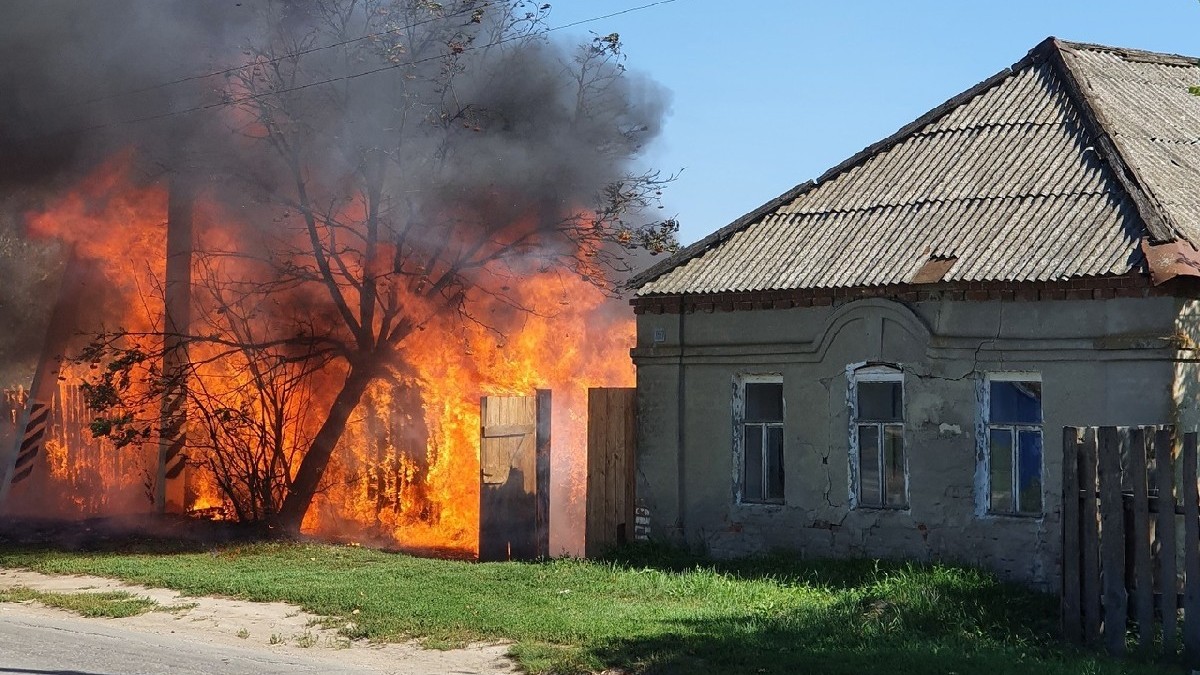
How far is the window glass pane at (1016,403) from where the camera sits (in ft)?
40.7

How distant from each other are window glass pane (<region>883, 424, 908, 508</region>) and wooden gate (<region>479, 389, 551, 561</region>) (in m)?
4.49

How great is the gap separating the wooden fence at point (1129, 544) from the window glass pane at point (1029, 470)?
6.52ft

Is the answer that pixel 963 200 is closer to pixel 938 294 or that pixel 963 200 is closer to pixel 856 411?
pixel 938 294

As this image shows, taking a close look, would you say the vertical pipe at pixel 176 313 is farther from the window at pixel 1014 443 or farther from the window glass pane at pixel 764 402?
the window at pixel 1014 443

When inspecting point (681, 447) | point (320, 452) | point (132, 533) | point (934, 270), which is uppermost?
point (934, 270)

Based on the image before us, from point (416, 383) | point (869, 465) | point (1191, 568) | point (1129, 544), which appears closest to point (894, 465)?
point (869, 465)

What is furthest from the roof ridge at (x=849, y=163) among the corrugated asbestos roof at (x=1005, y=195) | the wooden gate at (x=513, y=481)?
the wooden gate at (x=513, y=481)

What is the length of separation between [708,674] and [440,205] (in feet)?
34.8

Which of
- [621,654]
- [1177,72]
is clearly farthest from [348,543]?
[1177,72]

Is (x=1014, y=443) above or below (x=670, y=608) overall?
above

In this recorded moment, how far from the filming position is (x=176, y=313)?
1997 centimetres

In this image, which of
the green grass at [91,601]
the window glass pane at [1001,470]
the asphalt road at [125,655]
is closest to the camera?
the asphalt road at [125,655]

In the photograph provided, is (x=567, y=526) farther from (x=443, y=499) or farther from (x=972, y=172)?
→ (x=972, y=172)

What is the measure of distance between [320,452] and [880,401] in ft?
27.1
